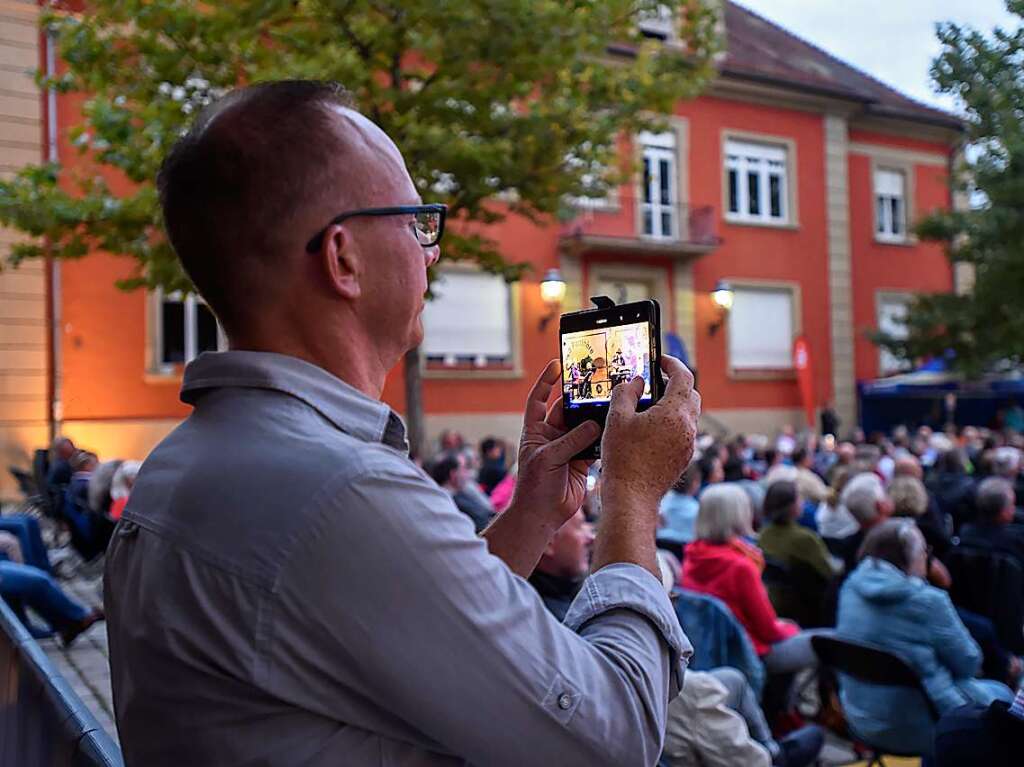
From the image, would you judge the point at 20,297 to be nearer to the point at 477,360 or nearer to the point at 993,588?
the point at 477,360

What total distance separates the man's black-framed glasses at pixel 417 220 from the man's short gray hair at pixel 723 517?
4.07 meters

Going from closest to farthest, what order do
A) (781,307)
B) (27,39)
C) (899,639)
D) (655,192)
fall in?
(899,639)
(27,39)
(655,192)
(781,307)

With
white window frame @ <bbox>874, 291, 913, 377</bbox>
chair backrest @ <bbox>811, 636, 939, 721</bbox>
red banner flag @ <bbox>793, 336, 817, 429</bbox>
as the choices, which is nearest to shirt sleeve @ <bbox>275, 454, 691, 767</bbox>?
chair backrest @ <bbox>811, 636, 939, 721</bbox>

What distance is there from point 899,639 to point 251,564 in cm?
413

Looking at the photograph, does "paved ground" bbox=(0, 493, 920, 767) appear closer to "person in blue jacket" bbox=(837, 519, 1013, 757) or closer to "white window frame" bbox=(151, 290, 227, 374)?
"person in blue jacket" bbox=(837, 519, 1013, 757)

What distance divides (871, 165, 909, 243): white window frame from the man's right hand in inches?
935

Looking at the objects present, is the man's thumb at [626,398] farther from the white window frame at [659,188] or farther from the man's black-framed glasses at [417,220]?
the white window frame at [659,188]

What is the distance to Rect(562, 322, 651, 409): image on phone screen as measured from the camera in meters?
1.57

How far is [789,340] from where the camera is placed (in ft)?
71.6

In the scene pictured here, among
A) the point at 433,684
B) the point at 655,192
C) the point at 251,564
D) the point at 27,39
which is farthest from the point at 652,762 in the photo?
the point at 655,192

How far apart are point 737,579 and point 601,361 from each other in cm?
376

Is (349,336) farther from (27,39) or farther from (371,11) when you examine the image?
(27,39)

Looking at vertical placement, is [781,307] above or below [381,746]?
above

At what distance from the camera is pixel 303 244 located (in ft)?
3.93
